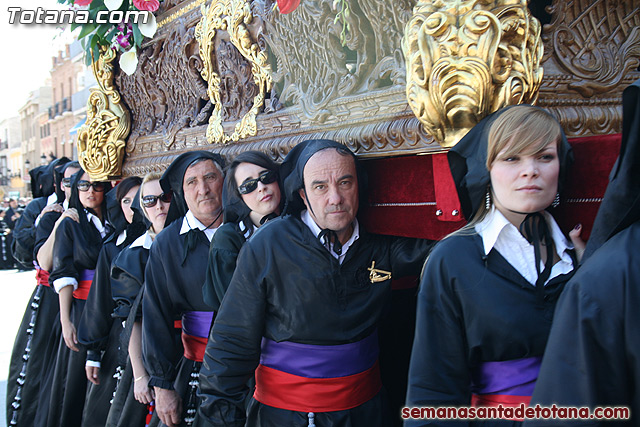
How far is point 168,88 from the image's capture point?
3770 millimetres

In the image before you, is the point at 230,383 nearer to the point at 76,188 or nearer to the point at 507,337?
the point at 507,337

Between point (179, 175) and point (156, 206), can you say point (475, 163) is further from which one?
point (156, 206)

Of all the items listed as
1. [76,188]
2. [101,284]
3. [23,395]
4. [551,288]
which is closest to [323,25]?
[551,288]

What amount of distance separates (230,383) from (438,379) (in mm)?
891

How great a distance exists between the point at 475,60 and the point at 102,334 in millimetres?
3143

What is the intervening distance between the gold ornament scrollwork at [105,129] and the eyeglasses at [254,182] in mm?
2197

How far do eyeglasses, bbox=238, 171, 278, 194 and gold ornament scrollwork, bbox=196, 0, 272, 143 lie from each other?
40cm

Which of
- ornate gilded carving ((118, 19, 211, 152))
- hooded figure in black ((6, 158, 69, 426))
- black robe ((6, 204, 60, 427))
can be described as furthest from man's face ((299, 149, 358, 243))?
hooded figure in black ((6, 158, 69, 426))

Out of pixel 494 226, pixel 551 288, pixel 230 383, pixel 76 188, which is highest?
pixel 76 188

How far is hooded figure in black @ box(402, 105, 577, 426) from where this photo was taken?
137 centimetres

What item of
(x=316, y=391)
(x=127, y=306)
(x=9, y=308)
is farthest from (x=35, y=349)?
(x=9, y=308)

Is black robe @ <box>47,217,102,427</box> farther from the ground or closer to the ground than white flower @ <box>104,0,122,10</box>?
closer to the ground

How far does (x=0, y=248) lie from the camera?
15594mm

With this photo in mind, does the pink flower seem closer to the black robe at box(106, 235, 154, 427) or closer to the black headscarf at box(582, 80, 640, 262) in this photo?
the black robe at box(106, 235, 154, 427)
